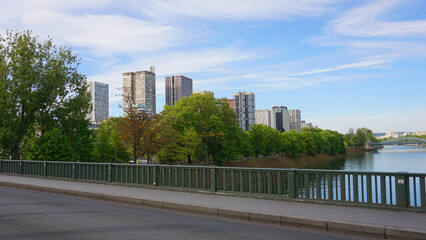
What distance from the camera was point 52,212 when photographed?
9.55 meters

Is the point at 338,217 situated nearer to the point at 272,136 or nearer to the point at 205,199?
the point at 205,199

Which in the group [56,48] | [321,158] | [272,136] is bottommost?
[321,158]

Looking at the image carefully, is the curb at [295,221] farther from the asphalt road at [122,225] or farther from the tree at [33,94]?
the tree at [33,94]

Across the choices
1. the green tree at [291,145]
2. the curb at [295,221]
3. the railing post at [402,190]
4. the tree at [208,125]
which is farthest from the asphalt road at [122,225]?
the green tree at [291,145]

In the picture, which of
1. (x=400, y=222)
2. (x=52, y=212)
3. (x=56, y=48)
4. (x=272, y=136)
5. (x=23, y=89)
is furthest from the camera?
(x=272, y=136)

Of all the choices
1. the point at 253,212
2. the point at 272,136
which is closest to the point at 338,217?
the point at 253,212

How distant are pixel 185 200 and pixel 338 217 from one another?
4.76 meters

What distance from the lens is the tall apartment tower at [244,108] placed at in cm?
19238

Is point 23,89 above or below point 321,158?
above

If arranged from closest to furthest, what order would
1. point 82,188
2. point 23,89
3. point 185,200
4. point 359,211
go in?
point 359,211, point 185,200, point 82,188, point 23,89

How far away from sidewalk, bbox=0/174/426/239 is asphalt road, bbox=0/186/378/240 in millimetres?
363

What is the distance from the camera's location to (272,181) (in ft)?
35.3

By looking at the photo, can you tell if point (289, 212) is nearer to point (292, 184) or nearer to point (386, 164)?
point (292, 184)

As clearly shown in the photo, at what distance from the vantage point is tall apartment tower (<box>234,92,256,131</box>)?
192375 mm
